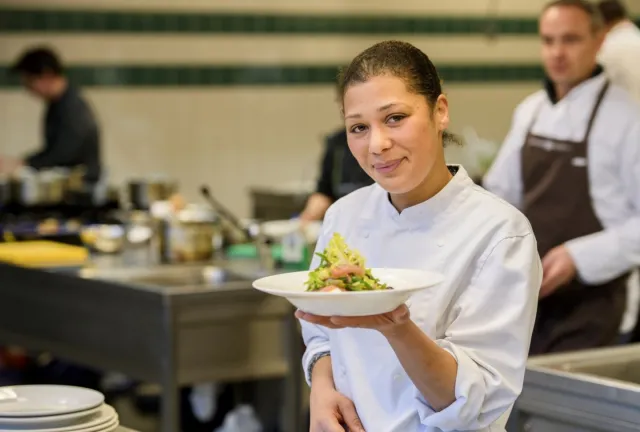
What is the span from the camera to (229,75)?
8445mm

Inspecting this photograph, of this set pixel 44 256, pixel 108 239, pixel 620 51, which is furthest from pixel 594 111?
pixel 108 239

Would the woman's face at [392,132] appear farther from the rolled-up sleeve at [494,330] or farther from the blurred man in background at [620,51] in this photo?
the blurred man in background at [620,51]

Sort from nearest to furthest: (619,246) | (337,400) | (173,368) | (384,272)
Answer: (384,272) < (337,400) < (619,246) < (173,368)

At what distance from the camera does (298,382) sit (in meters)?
4.42

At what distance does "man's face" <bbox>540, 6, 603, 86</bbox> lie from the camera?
355 cm

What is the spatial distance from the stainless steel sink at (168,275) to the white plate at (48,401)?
223 cm

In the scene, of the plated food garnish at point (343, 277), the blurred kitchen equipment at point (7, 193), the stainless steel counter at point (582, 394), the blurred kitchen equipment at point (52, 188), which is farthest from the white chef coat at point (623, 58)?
the blurred kitchen equipment at point (7, 193)

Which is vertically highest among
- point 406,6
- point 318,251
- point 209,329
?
point 406,6

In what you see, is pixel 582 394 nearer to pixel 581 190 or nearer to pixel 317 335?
pixel 317 335

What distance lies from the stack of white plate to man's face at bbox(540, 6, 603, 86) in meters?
1.93

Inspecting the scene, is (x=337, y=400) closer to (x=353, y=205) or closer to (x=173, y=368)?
(x=353, y=205)

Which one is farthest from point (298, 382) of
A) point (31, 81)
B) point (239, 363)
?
point (31, 81)

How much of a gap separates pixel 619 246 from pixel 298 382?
1450mm

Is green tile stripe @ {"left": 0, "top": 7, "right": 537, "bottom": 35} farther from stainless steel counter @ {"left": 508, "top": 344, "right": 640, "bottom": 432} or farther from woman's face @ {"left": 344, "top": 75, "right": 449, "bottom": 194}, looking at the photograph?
woman's face @ {"left": 344, "top": 75, "right": 449, "bottom": 194}
